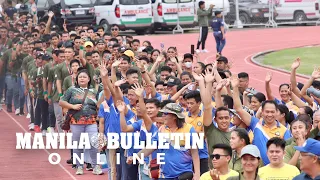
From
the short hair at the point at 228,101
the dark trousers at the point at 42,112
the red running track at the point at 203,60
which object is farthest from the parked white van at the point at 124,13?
the short hair at the point at 228,101

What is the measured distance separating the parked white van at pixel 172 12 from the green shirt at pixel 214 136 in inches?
1096

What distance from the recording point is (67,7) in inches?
1539

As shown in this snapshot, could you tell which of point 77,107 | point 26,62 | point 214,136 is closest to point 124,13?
point 26,62

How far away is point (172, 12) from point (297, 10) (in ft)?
19.1

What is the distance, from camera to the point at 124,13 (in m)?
39.1

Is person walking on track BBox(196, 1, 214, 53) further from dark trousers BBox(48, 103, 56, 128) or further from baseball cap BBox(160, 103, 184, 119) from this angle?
baseball cap BBox(160, 103, 184, 119)

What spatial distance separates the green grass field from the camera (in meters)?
28.5

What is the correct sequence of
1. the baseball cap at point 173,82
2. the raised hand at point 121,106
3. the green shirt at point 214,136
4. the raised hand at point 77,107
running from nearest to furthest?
the green shirt at point 214,136 → the raised hand at point 121,106 → the baseball cap at point 173,82 → the raised hand at point 77,107

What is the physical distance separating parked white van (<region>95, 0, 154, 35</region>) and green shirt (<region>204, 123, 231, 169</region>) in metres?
27.1

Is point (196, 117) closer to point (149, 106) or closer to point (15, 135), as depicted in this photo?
point (149, 106)

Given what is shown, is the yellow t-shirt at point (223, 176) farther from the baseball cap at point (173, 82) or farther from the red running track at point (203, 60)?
the red running track at point (203, 60)

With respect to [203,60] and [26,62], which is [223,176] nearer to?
[26,62]

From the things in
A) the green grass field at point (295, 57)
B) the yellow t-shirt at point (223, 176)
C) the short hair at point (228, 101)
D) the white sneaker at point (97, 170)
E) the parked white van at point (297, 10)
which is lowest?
the white sneaker at point (97, 170)

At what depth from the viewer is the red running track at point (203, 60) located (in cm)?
1717
